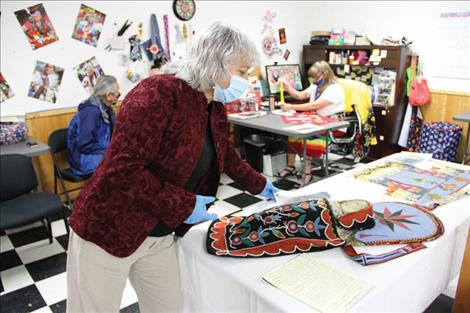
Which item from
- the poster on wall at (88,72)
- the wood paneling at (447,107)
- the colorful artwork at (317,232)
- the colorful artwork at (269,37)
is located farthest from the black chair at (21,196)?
the wood paneling at (447,107)

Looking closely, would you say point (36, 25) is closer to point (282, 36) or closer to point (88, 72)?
point (88, 72)

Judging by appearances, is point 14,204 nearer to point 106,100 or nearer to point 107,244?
point 106,100

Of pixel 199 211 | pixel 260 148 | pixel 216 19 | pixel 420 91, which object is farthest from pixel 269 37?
pixel 199 211

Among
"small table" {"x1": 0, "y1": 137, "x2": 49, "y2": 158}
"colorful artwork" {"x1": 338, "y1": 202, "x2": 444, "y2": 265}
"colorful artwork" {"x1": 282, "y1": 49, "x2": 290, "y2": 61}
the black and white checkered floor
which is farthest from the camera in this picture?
"colorful artwork" {"x1": 282, "y1": 49, "x2": 290, "y2": 61}

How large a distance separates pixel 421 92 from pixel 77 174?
12.2ft

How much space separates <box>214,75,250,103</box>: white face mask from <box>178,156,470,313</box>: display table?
514 millimetres

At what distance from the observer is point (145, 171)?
1.09 m

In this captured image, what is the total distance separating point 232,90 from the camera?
131 cm

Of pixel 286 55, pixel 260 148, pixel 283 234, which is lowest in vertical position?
pixel 260 148

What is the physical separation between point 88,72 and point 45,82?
1.33ft

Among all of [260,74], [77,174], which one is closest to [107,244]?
[77,174]

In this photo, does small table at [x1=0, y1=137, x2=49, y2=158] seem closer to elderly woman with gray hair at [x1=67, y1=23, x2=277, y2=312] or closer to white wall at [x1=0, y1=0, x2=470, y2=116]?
white wall at [x1=0, y1=0, x2=470, y2=116]

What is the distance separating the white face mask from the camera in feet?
4.13

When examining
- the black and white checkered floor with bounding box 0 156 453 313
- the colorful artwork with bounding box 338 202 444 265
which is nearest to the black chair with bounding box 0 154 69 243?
the black and white checkered floor with bounding box 0 156 453 313
